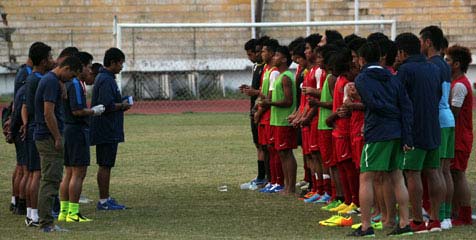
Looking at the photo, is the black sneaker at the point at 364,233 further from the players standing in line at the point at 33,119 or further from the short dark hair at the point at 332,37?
the short dark hair at the point at 332,37

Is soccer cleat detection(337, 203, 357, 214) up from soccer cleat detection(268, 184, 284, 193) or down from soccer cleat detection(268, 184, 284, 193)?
up

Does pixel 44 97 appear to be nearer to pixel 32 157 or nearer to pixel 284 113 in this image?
pixel 32 157

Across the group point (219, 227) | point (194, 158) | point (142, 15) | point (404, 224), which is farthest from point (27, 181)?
point (142, 15)

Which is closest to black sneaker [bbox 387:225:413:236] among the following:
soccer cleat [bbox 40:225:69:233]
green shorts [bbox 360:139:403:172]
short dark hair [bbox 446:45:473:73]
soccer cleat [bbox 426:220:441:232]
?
soccer cleat [bbox 426:220:441:232]

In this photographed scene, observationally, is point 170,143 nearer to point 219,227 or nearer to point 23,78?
point 23,78

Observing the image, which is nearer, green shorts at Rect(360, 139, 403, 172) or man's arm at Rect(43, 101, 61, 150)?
green shorts at Rect(360, 139, 403, 172)

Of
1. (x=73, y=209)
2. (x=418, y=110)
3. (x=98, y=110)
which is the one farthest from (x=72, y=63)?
(x=418, y=110)

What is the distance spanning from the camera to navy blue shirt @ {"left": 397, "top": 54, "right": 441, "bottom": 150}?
35.5 ft

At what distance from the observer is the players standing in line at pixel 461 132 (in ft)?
37.8

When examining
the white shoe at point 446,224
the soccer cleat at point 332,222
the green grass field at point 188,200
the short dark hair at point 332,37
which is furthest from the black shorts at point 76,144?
the white shoe at point 446,224

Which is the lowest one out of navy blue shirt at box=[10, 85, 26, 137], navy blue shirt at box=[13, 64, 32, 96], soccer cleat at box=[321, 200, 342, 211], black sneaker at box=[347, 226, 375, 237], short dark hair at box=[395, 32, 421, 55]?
soccer cleat at box=[321, 200, 342, 211]

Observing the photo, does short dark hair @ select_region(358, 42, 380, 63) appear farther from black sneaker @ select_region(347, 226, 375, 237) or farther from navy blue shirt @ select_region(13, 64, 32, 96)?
navy blue shirt @ select_region(13, 64, 32, 96)

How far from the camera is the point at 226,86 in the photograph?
33.3m

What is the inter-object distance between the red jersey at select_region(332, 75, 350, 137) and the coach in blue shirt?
260 cm
